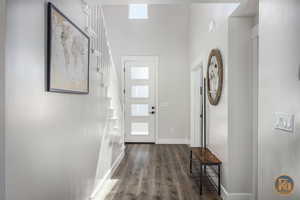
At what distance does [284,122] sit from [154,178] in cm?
234

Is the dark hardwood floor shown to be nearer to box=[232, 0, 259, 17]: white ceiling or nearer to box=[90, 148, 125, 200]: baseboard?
box=[90, 148, 125, 200]: baseboard

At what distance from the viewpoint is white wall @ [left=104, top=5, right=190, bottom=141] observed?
5.95 meters

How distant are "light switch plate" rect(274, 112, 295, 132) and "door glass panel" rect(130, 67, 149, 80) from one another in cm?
463

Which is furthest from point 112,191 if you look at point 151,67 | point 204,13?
point 151,67

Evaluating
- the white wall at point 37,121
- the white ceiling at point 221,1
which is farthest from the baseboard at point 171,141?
the white ceiling at point 221,1

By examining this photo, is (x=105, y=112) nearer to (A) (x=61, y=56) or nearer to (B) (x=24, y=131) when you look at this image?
(A) (x=61, y=56)

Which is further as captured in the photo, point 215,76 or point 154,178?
point 154,178

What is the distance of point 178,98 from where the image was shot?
19.6ft

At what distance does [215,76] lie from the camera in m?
3.10

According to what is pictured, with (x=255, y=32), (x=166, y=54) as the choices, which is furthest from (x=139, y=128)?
(x=255, y=32)

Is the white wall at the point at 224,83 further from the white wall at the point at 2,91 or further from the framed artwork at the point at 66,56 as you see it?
the white wall at the point at 2,91

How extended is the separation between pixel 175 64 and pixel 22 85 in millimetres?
5080

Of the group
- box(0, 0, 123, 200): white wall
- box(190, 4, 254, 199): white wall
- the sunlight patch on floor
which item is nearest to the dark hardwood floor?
the sunlight patch on floor

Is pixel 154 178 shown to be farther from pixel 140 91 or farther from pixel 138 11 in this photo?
pixel 138 11
